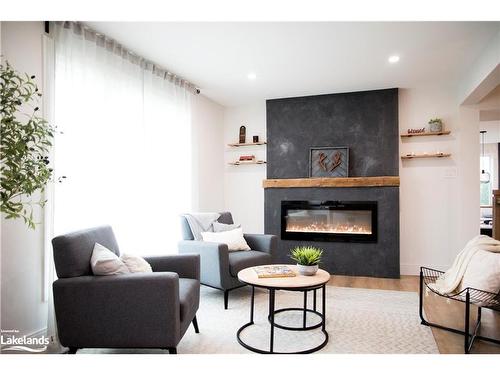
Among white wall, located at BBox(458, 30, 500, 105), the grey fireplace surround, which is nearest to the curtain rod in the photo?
the grey fireplace surround

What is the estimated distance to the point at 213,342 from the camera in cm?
251

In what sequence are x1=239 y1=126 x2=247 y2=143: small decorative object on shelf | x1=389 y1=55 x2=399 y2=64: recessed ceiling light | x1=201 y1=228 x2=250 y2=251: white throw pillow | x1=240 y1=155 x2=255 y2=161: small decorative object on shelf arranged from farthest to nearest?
x1=239 y1=126 x2=247 y2=143: small decorative object on shelf, x1=240 y1=155 x2=255 y2=161: small decorative object on shelf, x1=201 y1=228 x2=250 y2=251: white throw pillow, x1=389 y1=55 x2=399 y2=64: recessed ceiling light

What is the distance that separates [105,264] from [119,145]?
140cm

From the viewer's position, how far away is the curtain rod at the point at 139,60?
2691mm

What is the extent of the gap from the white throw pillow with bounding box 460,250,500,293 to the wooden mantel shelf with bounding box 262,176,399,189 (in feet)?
6.68

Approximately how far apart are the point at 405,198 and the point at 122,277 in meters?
3.99

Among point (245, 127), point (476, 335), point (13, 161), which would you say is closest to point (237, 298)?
point (476, 335)

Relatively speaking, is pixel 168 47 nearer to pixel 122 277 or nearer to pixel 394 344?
pixel 122 277

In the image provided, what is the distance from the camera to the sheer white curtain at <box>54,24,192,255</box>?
265 centimetres

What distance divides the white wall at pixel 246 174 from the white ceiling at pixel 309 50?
0.96 meters

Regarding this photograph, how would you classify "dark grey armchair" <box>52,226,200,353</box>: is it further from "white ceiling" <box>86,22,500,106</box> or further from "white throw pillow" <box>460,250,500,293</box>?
"white throw pillow" <box>460,250,500,293</box>

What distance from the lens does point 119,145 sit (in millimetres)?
3195

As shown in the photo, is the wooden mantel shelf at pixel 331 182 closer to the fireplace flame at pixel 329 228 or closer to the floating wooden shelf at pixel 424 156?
the floating wooden shelf at pixel 424 156

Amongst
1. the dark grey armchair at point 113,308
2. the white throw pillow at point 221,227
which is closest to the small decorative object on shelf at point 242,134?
the white throw pillow at point 221,227
